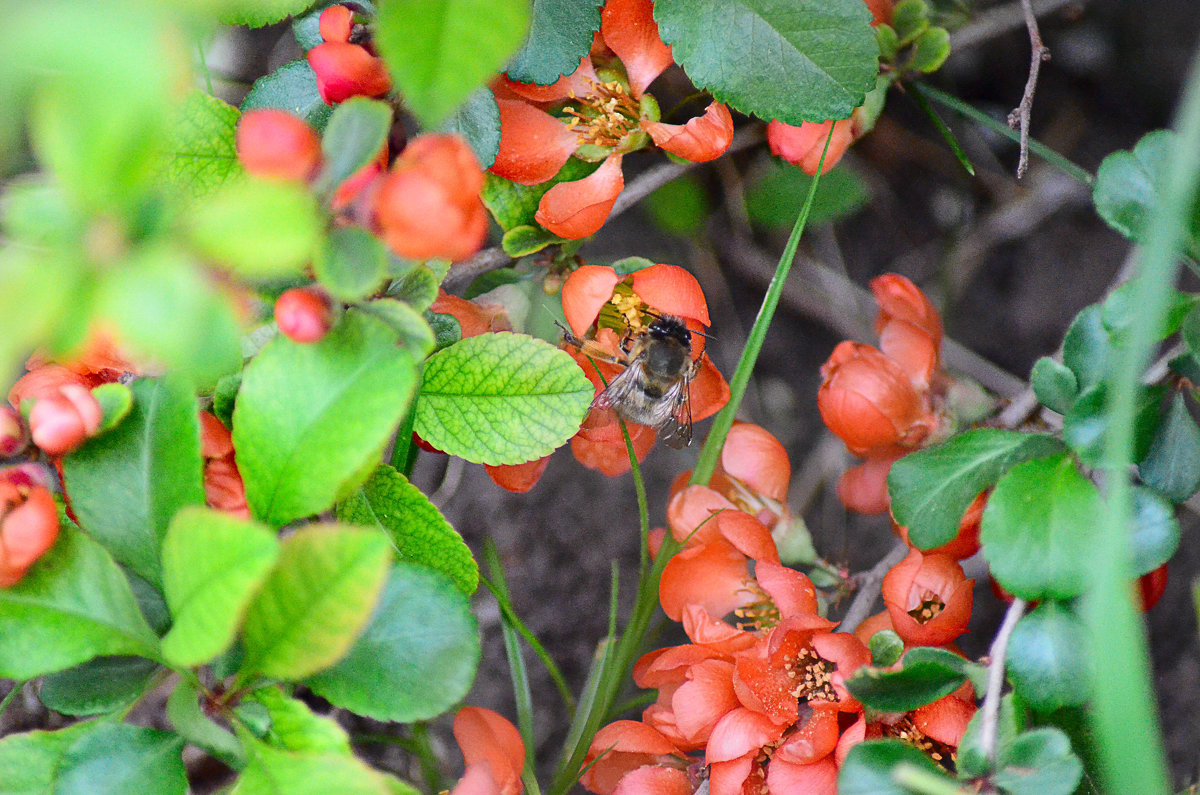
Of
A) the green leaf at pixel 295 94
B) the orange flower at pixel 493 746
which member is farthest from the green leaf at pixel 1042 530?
the green leaf at pixel 295 94

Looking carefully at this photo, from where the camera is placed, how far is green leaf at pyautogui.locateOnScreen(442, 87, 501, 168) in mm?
863

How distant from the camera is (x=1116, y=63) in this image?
5.41 ft

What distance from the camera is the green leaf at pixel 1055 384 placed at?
801mm

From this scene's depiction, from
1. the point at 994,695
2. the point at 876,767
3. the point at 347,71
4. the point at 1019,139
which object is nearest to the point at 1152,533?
the point at 994,695

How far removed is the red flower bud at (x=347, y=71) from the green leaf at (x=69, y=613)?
16.0 inches

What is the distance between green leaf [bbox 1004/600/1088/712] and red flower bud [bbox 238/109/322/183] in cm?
70

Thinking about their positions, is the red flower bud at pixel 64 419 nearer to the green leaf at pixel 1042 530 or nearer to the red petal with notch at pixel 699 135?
the red petal with notch at pixel 699 135

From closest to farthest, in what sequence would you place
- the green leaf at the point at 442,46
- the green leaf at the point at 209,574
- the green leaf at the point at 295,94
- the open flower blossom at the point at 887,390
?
1. the green leaf at the point at 442,46
2. the green leaf at the point at 209,574
3. the green leaf at the point at 295,94
4. the open flower blossom at the point at 887,390

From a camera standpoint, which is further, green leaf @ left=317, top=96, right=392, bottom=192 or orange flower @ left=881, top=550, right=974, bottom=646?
orange flower @ left=881, top=550, right=974, bottom=646

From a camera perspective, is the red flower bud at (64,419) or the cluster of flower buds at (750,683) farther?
the cluster of flower buds at (750,683)

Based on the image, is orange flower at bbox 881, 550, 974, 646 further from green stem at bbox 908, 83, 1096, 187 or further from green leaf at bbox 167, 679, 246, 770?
green leaf at bbox 167, 679, 246, 770

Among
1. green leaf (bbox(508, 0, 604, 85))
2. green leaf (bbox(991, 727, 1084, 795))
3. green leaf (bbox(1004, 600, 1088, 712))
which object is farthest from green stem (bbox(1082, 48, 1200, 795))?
green leaf (bbox(508, 0, 604, 85))

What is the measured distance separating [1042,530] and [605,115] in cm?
64

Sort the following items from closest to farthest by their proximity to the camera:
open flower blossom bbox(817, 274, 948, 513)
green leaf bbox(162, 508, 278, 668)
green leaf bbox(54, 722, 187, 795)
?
1. green leaf bbox(162, 508, 278, 668)
2. green leaf bbox(54, 722, 187, 795)
3. open flower blossom bbox(817, 274, 948, 513)
